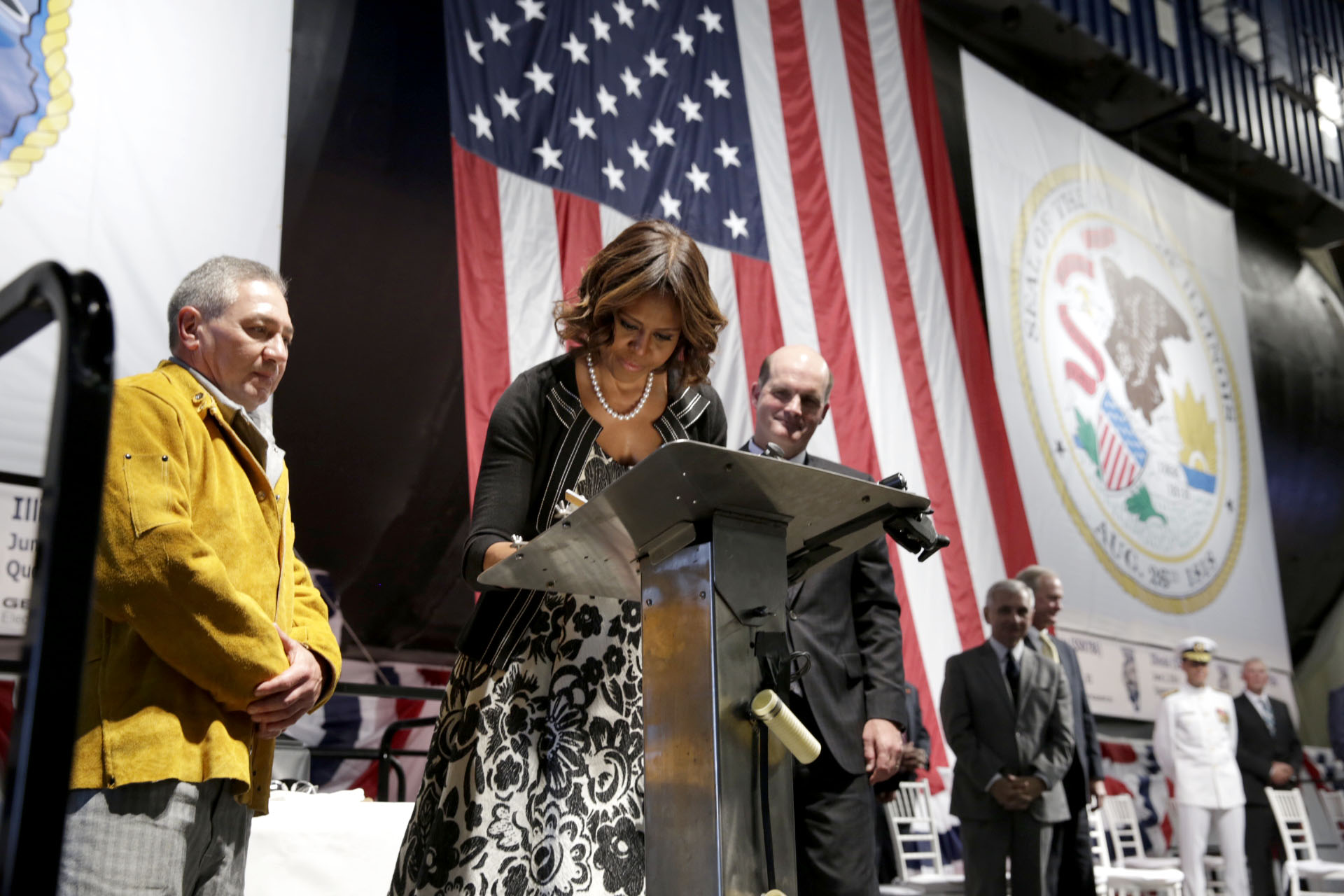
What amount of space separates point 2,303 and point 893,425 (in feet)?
18.9

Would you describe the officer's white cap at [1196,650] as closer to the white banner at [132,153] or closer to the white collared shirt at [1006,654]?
the white collared shirt at [1006,654]

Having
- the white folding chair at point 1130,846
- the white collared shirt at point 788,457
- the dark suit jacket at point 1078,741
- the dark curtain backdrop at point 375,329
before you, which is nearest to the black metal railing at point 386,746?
the dark curtain backdrop at point 375,329


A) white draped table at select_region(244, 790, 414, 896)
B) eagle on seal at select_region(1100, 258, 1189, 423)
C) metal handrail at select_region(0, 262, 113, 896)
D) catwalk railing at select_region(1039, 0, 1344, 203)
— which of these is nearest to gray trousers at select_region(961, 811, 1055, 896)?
white draped table at select_region(244, 790, 414, 896)

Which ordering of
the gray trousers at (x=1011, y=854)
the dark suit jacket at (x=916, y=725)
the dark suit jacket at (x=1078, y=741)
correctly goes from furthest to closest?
the dark suit jacket at (x=916, y=725) < the dark suit jacket at (x=1078, y=741) < the gray trousers at (x=1011, y=854)

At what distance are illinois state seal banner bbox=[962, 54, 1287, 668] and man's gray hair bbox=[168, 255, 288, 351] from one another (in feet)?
19.6

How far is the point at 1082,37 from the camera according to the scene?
8.33 meters

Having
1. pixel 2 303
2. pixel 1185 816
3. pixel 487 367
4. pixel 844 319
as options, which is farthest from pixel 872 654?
pixel 1185 816

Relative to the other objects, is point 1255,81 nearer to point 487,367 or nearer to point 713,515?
point 487,367

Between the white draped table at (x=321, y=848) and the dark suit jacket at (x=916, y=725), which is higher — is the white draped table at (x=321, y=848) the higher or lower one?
the lower one

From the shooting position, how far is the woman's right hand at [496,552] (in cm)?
131

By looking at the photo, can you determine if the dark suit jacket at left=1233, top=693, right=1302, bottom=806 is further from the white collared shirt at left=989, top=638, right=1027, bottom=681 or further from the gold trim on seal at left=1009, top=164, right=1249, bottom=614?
the white collared shirt at left=989, top=638, right=1027, bottom=681

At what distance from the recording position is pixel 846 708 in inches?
77.6

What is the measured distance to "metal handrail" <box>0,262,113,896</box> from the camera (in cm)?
46

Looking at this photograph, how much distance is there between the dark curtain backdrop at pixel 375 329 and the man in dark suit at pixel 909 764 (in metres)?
1.87
